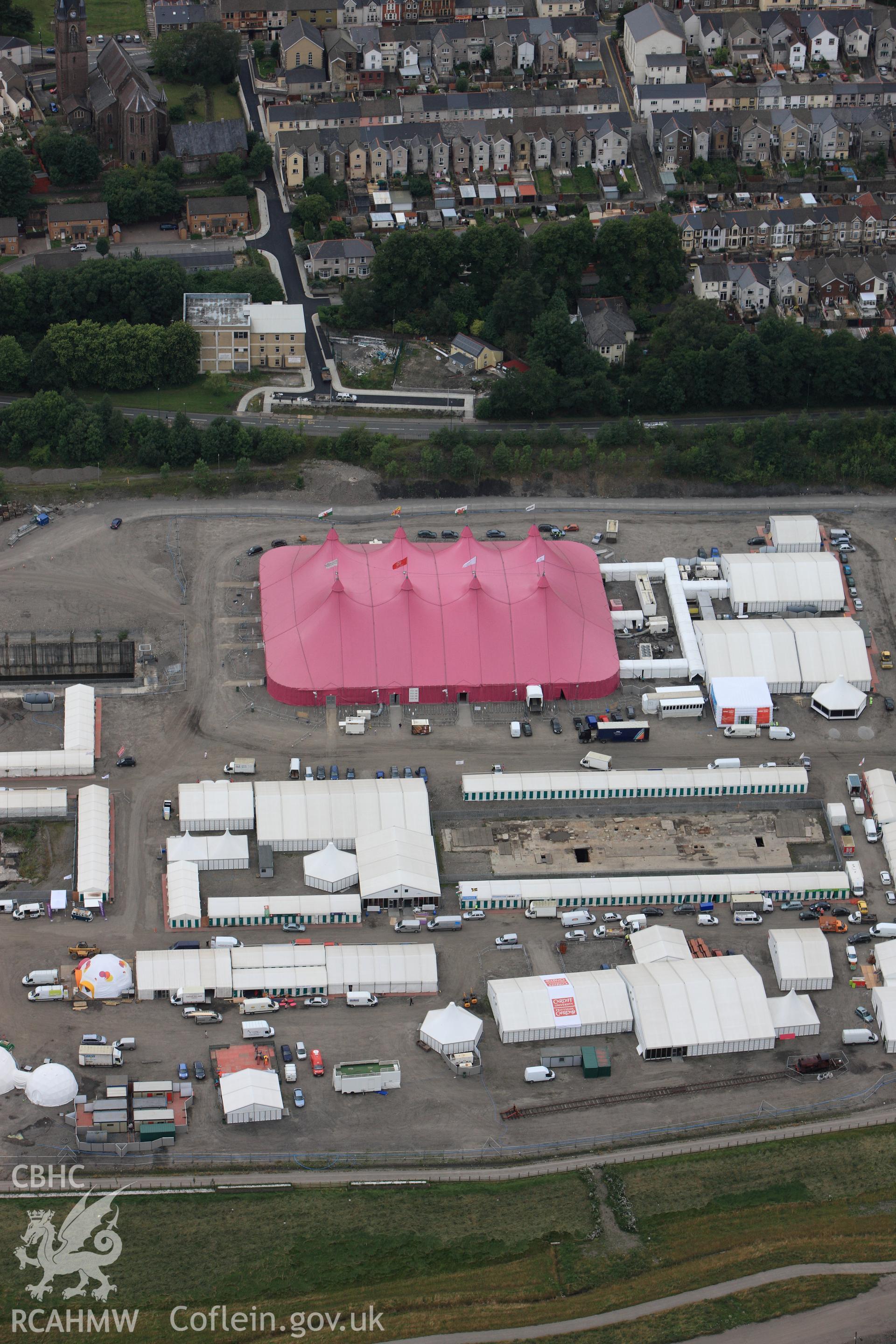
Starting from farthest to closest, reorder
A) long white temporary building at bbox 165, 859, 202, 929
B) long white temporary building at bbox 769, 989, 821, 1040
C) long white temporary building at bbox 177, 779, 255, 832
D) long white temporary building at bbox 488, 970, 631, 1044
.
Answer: long white temporary building at bbox 177, 779, 255, 832 < long white temporary building at bbox 165, 859, 202, 929 < long white temporary building at bbox 769, 989, 821, 1040 < long white temporary building at bbox 488, 970, 631, 1044

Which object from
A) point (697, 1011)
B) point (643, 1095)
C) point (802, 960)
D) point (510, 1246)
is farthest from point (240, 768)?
point (510, 1246)

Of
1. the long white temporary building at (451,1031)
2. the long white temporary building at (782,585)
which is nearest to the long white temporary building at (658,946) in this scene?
the long white temporary building at (451,1031)

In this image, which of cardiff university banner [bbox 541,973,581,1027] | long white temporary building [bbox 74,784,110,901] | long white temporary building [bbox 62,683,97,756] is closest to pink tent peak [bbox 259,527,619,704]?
long white temporary building [bbox 62,683,97,756]

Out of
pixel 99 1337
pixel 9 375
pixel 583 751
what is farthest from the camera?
pixel 9 375

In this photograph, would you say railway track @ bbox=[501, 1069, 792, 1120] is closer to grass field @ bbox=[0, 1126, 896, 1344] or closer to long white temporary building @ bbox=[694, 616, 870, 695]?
grass field @ bbox=[0, 1126, 896, 1344]

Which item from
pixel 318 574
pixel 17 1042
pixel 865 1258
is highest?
pixel 318 574

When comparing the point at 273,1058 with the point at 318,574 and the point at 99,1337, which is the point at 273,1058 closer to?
the point at 99,1337

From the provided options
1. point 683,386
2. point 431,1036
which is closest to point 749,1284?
point 431,1036

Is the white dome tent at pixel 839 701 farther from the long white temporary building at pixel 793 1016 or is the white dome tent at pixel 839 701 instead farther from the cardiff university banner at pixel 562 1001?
the cardiff university banner at pixel 562 1001
